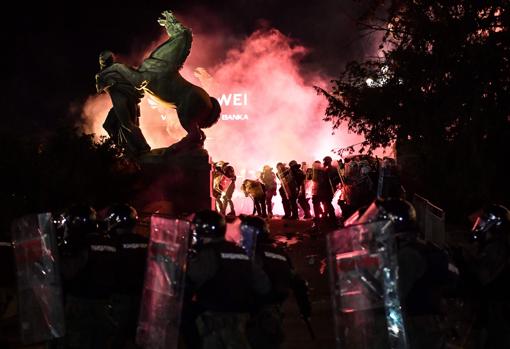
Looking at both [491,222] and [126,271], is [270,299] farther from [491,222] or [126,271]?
[491,222]

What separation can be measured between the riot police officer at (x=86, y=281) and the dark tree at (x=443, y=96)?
7373mm

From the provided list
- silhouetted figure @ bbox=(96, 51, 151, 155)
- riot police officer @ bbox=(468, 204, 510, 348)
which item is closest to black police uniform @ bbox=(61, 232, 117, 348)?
riot police officer @ bbox=(468, 204, 510, 348)

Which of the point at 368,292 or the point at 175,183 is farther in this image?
the point at 175,183

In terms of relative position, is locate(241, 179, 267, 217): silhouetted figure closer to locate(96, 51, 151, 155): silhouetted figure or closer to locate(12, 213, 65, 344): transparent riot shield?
locate(96, 51, 151, 155): silhouetted figure

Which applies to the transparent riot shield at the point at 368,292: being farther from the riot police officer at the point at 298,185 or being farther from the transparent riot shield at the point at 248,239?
the riot police officer at the point at 298,185

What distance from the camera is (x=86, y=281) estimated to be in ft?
18.3

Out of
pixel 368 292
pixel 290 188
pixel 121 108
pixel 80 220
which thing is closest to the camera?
pixel 368 292

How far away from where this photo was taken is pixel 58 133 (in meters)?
13.2

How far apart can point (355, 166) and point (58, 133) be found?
20.8 ft

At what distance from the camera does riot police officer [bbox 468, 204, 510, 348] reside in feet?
17.4

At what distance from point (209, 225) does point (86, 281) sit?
1.36 metres

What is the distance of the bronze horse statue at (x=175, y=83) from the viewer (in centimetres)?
1462

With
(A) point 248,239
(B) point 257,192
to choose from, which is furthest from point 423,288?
(B) point 257,192

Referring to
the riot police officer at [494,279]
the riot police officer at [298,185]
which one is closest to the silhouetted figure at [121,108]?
the riot police officer at [298,185]
